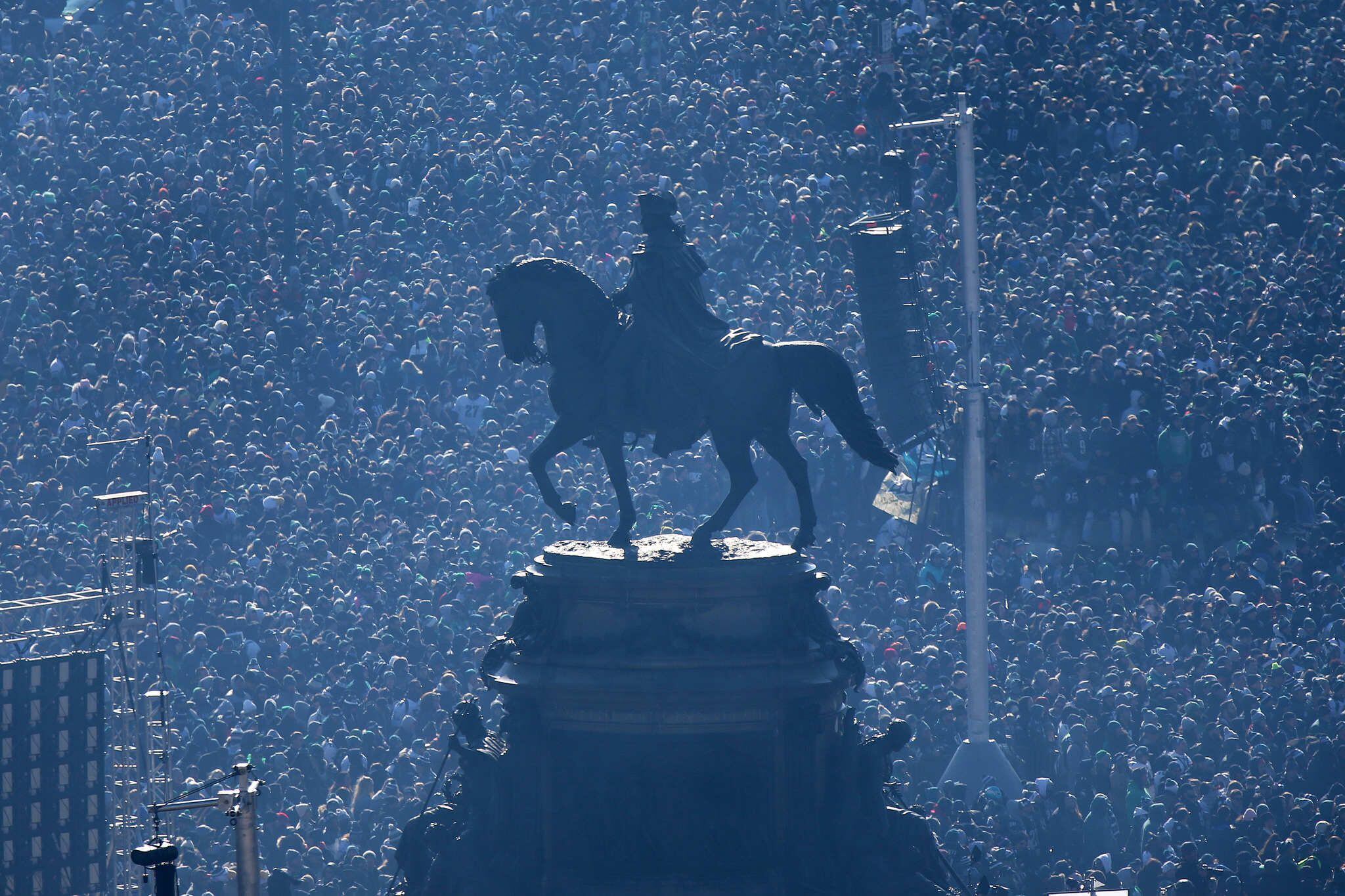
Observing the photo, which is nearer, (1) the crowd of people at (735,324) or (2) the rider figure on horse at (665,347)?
(2) the rider figure on horse at (665,347)

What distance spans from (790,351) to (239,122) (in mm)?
24400

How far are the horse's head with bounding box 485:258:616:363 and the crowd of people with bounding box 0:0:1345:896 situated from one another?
21.7 feet

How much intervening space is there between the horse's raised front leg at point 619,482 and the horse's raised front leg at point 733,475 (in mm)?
584

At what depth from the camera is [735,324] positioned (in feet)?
116

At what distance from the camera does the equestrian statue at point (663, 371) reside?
68.6ft

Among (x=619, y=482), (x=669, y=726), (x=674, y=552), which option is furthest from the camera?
(x=619, y=482)

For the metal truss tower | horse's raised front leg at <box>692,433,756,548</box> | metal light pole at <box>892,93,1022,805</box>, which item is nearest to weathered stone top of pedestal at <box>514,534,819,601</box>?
horse's raised front leg at <box>692,433,756,548</box>

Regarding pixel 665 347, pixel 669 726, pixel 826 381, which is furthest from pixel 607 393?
pixel 669 726

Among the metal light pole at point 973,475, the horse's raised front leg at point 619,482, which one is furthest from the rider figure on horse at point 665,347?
the metal light pole at point 973,475

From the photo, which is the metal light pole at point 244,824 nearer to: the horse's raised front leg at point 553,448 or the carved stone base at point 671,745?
the carved stone base at point 671,745

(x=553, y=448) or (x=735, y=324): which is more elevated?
(x=735, y=324)

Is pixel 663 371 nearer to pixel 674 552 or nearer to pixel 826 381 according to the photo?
pixel 826 381

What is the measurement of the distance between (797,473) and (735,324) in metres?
14.6

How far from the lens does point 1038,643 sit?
28.5 metres
